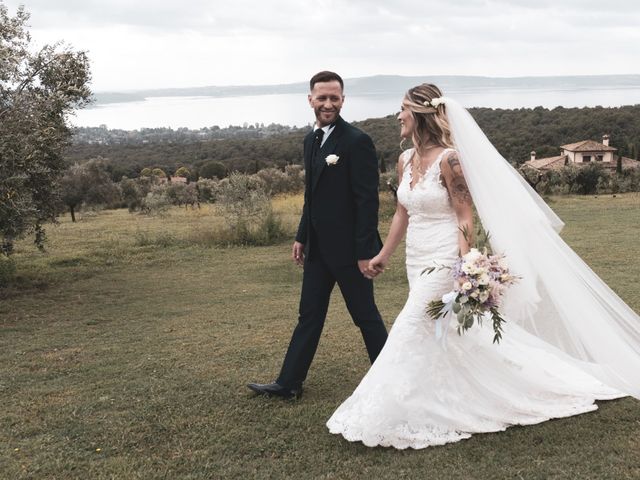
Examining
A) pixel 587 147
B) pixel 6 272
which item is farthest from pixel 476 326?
pixel 587 147

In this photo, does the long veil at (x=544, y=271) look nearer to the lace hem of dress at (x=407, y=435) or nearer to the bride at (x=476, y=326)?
the bride at (x=476, y=326)

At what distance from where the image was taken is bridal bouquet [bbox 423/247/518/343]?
388 cm

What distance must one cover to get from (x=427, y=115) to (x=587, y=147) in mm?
59174

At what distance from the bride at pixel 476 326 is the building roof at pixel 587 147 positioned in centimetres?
5788

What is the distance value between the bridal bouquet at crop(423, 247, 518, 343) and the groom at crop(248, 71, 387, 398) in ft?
3.06

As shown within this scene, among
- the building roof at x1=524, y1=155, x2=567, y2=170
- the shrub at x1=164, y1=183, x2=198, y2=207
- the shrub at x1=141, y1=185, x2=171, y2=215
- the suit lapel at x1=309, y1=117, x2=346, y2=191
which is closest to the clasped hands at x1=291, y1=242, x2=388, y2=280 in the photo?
the suit lapel at x1=309, y1=117, x2=346, y2=191

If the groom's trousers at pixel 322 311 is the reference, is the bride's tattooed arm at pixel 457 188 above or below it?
above

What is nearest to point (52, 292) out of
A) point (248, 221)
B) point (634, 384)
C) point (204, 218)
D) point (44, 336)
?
point (44, 336)

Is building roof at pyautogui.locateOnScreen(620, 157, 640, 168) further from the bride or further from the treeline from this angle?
A: the bride

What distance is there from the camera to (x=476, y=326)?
4.48m

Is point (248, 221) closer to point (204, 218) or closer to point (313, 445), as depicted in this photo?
point (204, 218)

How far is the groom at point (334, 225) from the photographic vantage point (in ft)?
15.5

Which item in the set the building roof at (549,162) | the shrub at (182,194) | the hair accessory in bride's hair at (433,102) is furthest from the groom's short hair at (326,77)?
the building roof at (549,162)

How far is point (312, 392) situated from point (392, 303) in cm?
427
